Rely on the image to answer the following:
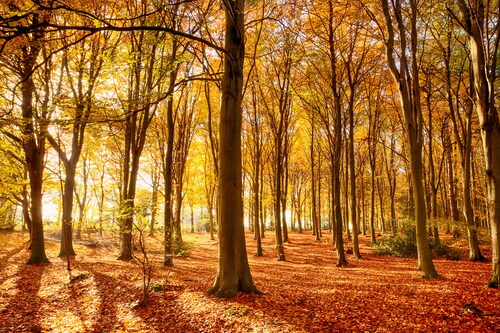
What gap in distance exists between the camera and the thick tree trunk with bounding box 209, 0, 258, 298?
6387 mm

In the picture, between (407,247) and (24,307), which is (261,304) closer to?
(24,307)

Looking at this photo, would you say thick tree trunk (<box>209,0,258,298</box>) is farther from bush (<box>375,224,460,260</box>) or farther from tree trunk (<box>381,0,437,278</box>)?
bush (<box>375,224,460,260</box>)

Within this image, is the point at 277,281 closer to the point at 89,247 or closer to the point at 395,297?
the point at 395,297

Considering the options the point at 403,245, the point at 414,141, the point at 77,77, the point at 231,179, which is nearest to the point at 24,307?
the point at 231,179

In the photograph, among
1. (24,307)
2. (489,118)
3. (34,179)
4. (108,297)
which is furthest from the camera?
(34,179)

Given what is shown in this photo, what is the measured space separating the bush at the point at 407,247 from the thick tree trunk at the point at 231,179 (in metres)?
12.2

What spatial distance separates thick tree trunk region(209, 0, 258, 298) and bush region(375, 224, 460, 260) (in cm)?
1218

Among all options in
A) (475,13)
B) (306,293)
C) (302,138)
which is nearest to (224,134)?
(306,293)

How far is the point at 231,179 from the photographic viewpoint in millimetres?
6398

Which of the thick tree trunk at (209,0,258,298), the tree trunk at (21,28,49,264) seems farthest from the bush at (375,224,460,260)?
the tree trunk at (21,28,49,264)

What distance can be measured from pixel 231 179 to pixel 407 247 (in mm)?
13446

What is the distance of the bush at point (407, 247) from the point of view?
14.5 metres

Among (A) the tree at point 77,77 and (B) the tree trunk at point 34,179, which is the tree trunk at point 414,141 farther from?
(B) the tree trunk at point 34,179

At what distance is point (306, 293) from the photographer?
708cm
